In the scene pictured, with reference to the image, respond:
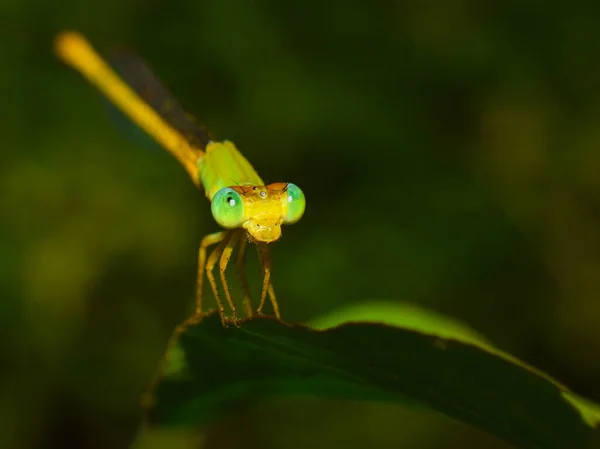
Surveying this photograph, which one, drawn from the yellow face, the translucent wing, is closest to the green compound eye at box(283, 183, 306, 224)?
the yellow face

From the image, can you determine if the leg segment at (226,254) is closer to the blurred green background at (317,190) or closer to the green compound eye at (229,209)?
the green compound eye at (229,209)

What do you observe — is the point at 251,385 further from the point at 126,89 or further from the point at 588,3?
the point at 588,3

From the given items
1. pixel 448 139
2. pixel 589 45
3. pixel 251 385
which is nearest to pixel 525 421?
pixel 251 385

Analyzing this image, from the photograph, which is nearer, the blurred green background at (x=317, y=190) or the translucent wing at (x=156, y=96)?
the translucent wing at (x=156, y=96)

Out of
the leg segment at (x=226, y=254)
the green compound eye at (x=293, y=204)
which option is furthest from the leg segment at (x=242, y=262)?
the green compound eye at (x=293, y=204)

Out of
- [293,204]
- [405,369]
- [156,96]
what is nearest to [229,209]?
[293,204]

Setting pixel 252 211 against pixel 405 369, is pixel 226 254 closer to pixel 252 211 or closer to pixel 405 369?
pixel 252 211
